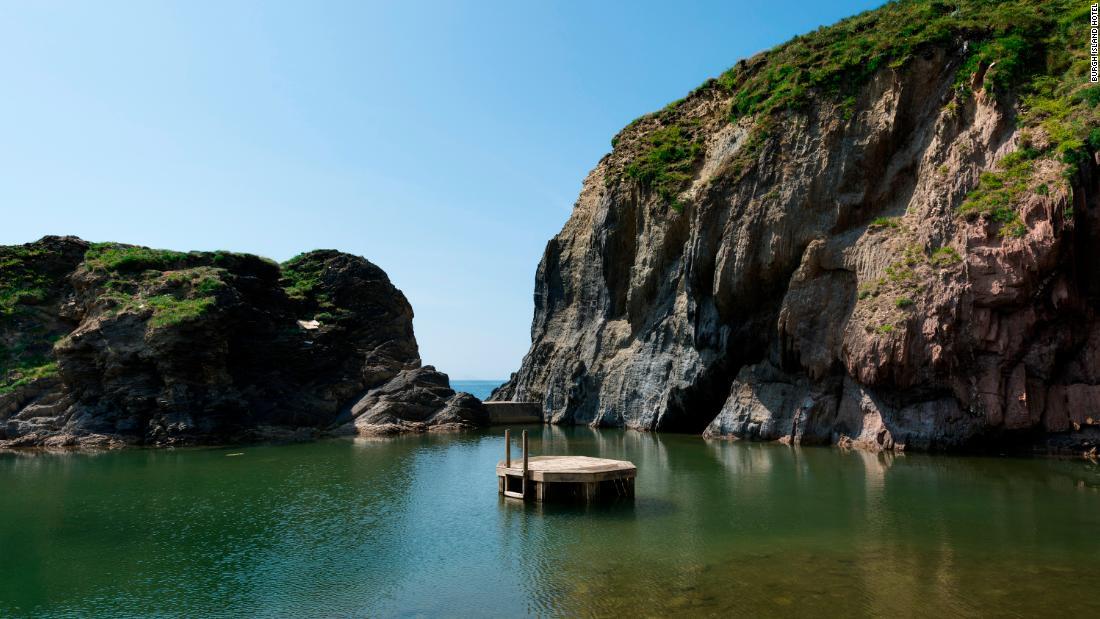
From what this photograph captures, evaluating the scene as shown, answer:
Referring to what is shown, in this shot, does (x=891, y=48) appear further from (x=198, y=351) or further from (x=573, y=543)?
(x=198, y=351)

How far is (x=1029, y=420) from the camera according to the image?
33469 millimetres

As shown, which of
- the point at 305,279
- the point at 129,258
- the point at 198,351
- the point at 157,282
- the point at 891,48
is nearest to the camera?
the point at 891,48

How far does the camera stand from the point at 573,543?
1981cm

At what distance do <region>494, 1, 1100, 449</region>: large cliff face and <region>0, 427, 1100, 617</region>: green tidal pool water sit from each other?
441 centimetres

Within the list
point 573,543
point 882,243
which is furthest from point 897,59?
point 573,543

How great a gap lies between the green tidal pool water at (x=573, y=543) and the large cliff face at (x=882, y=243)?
441cm

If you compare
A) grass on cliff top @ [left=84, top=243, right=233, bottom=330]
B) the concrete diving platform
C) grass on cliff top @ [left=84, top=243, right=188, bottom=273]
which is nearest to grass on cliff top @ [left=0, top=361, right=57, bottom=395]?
grass on cliff top @ [left=84, top=243, right=233, bottom=330]

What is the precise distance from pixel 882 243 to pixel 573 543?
28293 millimetres

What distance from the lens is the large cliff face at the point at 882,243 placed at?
33500 millimetres

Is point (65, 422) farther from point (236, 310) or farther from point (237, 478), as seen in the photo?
point (237, 478)

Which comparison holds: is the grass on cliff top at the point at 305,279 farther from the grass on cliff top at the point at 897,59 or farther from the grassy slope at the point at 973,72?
the grassy slope at the point at 973,72

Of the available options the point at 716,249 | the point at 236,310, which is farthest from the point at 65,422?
the point at 716,249

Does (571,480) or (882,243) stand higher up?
(882,243)

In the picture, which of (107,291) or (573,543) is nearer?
(573,543)
